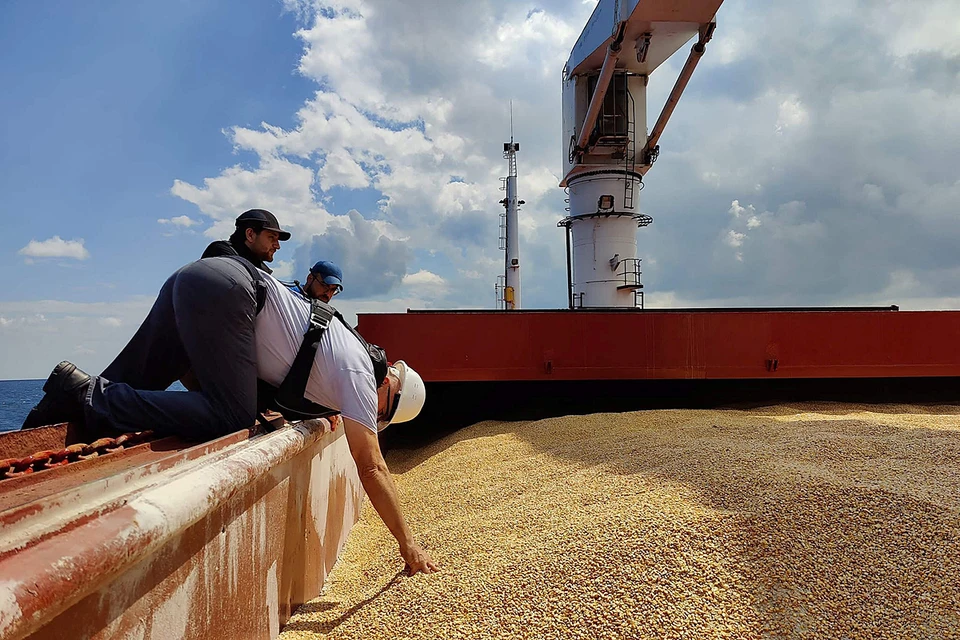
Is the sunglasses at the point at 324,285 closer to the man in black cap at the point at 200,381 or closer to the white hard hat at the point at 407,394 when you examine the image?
the white hard hat at the point at 407,394


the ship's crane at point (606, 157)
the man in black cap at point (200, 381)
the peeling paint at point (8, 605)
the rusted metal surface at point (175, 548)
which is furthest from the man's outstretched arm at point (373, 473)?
the ship's crane at point (606, 157)

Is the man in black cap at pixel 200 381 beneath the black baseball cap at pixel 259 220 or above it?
beneath

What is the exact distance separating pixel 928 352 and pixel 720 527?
184 inches

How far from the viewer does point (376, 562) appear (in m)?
2.54

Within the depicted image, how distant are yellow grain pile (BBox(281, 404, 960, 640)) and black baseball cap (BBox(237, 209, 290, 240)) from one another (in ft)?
4.49

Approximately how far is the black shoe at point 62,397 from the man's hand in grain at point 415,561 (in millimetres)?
1130

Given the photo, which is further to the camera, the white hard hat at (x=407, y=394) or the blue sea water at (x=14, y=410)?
the blue sea water at (x=14, y=410)

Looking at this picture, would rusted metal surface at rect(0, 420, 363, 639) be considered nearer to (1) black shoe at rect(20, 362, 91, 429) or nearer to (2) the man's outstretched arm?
(2) the man's outstretched arm

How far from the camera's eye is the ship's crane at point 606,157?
873 centimetres

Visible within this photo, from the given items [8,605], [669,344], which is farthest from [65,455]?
[669,344]

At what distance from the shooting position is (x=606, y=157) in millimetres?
9234

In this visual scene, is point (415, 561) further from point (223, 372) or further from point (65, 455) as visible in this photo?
point (65, 455)

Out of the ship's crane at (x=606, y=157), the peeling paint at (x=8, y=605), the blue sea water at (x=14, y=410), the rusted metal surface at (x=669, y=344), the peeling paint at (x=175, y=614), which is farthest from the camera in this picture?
the blue sea water at (x=14, y=410)

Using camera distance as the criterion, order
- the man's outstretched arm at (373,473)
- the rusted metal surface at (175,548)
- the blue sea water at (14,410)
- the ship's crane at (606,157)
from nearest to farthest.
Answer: the rusted metal surface at (175,548), the man's outstretched arm at (373,473), the ship's crane at (606,157), the blue sea water at (14,410)
